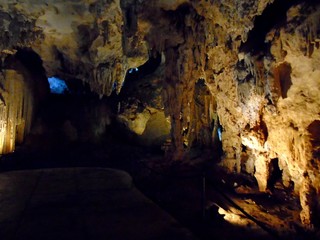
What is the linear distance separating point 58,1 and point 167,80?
4.07 meters

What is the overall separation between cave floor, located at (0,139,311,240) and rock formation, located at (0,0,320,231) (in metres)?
0.47

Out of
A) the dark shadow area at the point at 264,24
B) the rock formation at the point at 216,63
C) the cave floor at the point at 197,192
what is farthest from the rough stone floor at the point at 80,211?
the dark shadow area at the point at 264,24

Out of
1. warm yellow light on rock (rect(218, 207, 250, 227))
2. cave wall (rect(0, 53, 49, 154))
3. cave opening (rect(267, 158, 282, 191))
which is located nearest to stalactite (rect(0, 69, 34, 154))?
cave wall (rect(0, 53, 49, 154))

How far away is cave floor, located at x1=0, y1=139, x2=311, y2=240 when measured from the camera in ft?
15.6

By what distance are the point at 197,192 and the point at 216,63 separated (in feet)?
11.9

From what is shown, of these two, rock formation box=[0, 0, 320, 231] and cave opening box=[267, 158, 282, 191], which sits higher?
rock formation box=[0, 0, 320, 231]

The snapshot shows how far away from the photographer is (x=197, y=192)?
6.96 metres

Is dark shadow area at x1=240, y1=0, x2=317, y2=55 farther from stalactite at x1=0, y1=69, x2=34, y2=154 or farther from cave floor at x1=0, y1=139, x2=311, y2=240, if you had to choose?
stalactite at x1=0, y1=69, x2=34, y2=154

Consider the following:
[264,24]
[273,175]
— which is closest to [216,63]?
[264,24]

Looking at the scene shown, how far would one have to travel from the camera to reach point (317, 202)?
5020 mm

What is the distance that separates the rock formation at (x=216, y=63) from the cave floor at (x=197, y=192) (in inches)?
18.4

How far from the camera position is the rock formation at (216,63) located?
5137 mm

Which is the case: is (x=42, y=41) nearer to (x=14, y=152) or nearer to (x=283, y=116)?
(x=14, y=152)

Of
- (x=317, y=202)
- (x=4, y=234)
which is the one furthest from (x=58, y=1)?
(x=317, y=202)
